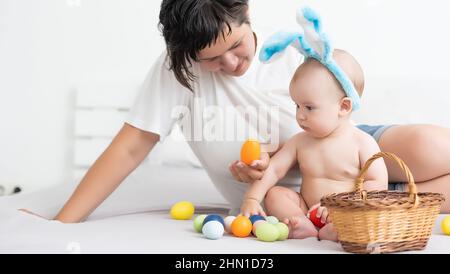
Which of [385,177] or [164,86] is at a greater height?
[164,86]

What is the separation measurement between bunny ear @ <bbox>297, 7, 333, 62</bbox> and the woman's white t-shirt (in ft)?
0.91

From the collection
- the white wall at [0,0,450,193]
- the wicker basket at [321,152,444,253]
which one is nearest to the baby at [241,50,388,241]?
the wicker basket at [321,152,444,253]

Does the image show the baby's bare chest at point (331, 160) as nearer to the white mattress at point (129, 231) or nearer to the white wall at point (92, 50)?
the white mattress at point (129, 231)

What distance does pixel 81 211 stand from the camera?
58.2 inches

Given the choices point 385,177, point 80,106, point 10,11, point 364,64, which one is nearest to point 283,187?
point 385,177

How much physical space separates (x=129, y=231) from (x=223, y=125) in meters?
0.36

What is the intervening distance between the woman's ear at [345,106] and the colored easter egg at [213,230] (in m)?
0.39

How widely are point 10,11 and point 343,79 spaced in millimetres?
1884

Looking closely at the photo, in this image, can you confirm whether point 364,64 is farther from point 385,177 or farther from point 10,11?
point 10,11

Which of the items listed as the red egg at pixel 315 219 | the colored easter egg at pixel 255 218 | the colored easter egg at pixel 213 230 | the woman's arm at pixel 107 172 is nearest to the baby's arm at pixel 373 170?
the red egg at pixel 315 219

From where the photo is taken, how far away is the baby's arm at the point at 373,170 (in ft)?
4.51

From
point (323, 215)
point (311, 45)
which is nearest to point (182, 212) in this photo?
point (323, 215)

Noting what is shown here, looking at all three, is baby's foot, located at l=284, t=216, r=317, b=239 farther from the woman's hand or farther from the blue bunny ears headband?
the blue bunny ears headband

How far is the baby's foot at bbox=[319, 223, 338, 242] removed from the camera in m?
1.21
